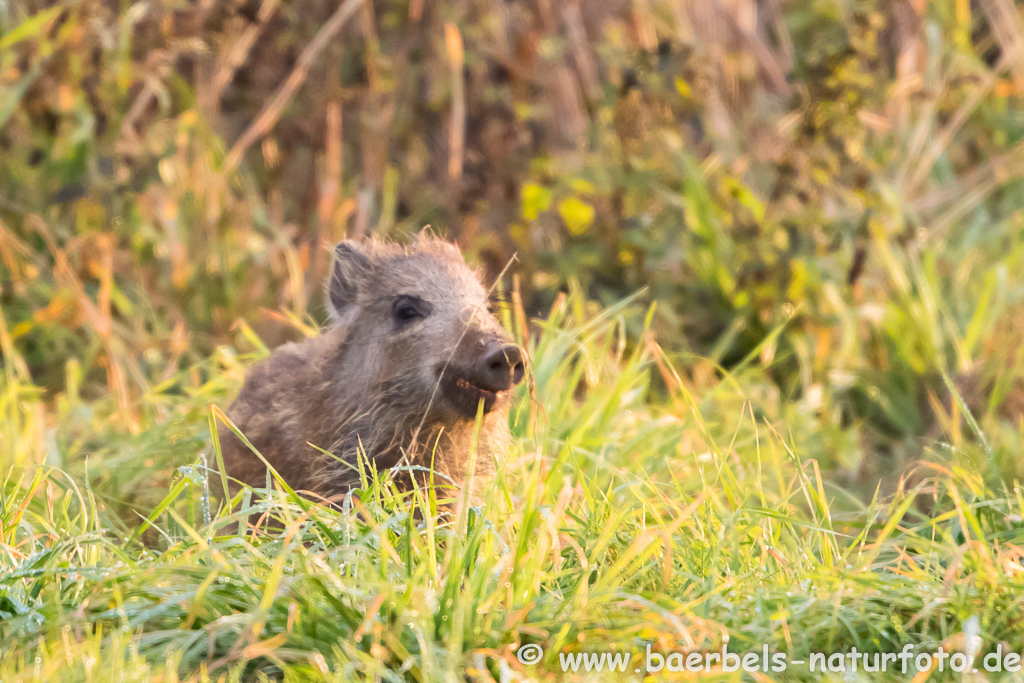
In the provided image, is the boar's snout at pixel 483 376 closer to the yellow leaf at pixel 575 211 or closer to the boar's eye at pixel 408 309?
the boar's eye at pixel 408 309

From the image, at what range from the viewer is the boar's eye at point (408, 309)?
Result: 12.2 feet

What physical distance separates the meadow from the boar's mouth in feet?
0.72

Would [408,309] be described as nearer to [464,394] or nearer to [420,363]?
[420,363]

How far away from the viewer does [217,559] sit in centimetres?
251

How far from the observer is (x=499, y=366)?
10.7ft

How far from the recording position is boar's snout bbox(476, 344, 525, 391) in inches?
128

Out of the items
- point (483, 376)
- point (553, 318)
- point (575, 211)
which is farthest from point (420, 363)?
point (575, 211)

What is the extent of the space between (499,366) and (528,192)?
7.98 feet

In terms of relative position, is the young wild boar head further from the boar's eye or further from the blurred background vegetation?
the blurred background vegetation

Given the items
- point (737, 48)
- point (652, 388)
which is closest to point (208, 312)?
point (652, 388)

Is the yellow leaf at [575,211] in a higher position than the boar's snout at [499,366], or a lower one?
lower

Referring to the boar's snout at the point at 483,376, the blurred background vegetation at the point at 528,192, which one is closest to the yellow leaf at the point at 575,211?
the blurred background vegetation at the point at 528,192

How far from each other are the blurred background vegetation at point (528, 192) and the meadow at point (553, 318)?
0.09 feet

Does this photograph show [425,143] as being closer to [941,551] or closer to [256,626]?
[941,551]
